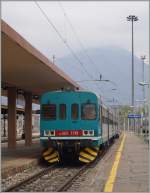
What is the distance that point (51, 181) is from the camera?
51.5 ft

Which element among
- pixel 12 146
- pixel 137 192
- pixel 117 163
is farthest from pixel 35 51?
pixel 12 146

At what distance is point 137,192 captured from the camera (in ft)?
40.1

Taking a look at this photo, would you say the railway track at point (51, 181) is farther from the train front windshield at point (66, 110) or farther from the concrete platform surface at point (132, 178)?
the train front windshield at point (66, 110)

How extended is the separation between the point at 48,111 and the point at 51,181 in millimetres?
5798

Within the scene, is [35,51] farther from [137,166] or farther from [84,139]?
[137,166]

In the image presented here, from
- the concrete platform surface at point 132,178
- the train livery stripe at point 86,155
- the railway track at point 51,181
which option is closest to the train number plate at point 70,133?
the train livery stripe at point 86,155

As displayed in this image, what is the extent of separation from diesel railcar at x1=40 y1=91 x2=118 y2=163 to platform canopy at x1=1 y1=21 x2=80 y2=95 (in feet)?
6.08

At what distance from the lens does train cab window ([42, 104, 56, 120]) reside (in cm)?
2106

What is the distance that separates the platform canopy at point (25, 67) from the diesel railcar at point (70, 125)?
185 cm

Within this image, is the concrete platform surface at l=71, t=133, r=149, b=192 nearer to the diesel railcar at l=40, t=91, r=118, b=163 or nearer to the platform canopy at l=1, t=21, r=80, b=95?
the diesel railcar at l=40, t=91, r=118, b=163

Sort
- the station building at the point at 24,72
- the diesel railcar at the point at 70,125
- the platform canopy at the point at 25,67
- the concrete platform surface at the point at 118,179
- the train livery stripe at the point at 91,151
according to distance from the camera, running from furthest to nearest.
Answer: the train livery stripe at the point at 91,151
the diesel railcar at the point at 70,125
the station building at the point at 24,72
the platform canopy at the point at 25,67
the concrete platform surface at the point at 118,179

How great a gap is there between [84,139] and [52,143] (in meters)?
1.22

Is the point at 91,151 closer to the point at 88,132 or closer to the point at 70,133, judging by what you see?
the point at 88,132

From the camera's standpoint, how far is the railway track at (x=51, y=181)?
13.7 metres
